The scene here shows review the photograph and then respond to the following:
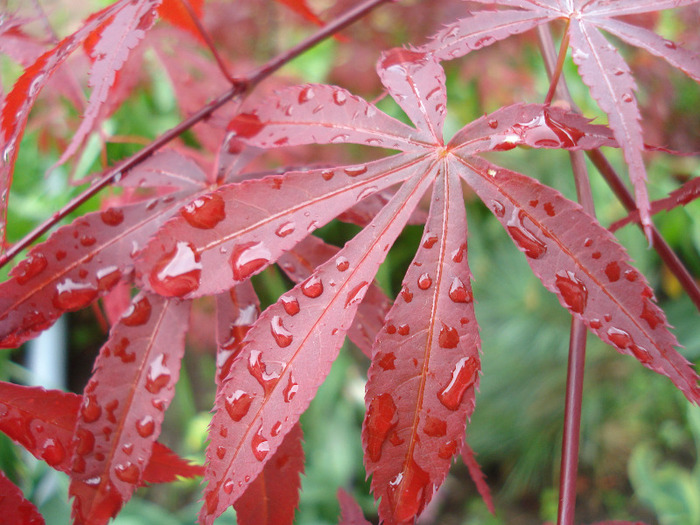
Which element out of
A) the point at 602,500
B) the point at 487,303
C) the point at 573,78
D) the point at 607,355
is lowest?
the point at 602,500

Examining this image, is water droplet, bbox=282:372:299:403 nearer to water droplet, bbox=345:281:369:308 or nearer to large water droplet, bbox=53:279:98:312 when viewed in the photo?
water droplet, bbox=345:281:369:308

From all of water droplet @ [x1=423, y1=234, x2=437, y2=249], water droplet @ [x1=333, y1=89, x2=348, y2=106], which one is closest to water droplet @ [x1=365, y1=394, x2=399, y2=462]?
water droplet @ [x1=423, y1=234, x2=437, y2=249]

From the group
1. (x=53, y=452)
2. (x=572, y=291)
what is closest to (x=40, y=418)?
(x=53, y=452)

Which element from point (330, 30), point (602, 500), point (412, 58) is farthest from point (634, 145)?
point (602, 500)

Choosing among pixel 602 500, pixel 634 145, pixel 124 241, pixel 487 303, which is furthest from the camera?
pixel 487 303

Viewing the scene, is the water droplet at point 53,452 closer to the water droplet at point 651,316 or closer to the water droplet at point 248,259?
the water droplet at point 248,259

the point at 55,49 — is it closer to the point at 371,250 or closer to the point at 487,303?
the point at 371,250
